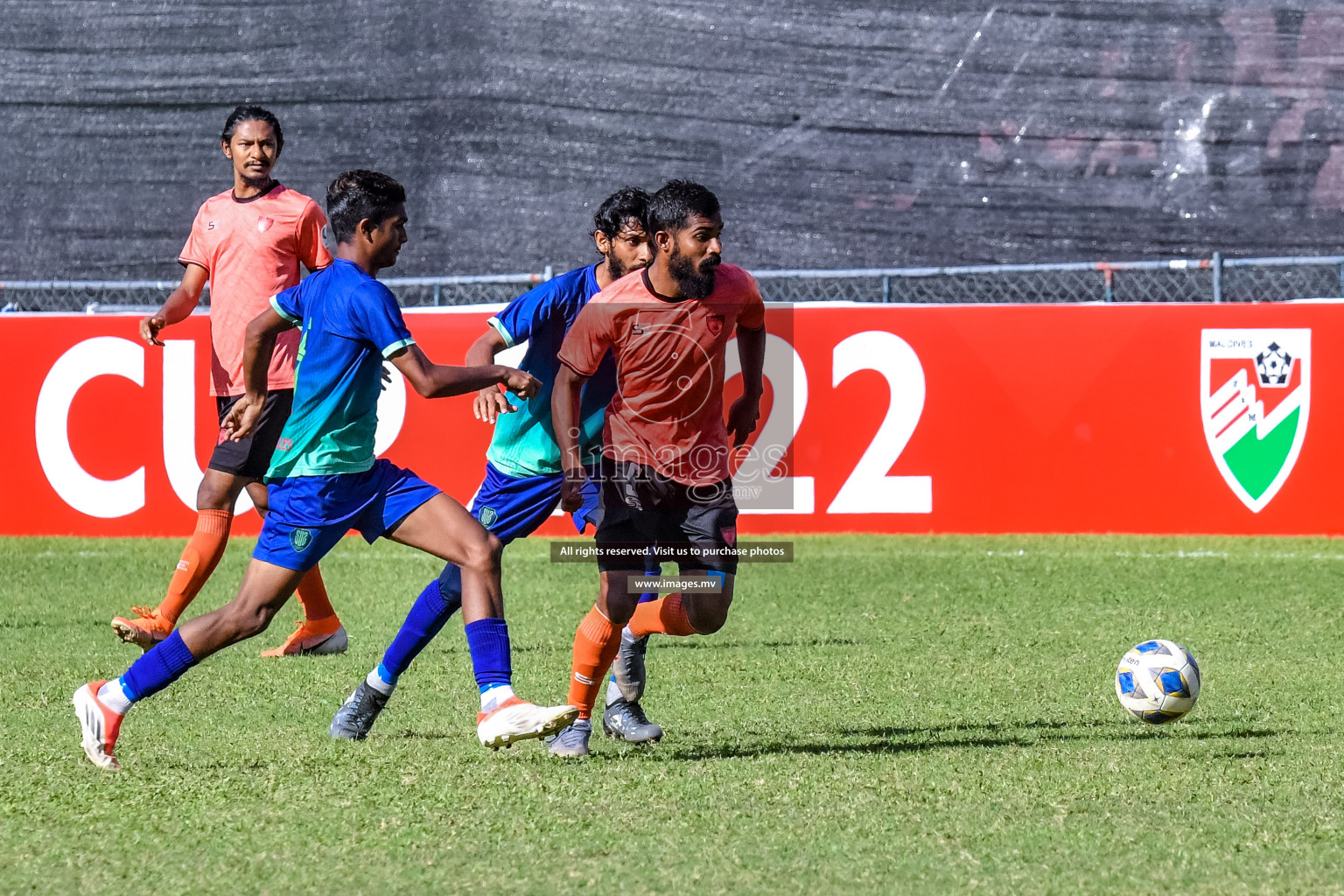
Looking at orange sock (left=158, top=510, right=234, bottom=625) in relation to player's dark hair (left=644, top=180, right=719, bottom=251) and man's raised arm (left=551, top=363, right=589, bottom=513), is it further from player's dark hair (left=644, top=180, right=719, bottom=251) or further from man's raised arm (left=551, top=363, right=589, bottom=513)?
player's dark hair (left=644, top=180, right=719, bottom=251)

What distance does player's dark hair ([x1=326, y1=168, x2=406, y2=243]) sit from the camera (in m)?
5.05

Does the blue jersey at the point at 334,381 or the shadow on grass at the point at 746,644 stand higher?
the blue jersey at the point at 334,381

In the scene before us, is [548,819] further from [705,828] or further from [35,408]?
[35,408]

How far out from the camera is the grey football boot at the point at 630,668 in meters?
5.64

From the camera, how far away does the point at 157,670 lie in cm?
492

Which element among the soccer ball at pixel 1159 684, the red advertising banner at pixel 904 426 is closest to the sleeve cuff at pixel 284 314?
the soccer ball at pixel 1159 684

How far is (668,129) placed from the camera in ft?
51.2

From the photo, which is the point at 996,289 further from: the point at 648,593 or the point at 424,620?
the point at 424,620

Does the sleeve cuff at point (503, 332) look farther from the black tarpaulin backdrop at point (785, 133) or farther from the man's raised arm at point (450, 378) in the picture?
the black tarpaulin backdrop at point (785, 133)

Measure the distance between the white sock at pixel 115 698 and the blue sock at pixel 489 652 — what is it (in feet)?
3.30

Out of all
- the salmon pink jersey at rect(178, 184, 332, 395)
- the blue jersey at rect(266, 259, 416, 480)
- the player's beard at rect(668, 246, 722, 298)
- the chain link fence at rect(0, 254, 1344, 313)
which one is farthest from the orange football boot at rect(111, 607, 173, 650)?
the chain link fence at rect(0, 254, 1344, 313)

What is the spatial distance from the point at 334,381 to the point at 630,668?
1436 millimetres

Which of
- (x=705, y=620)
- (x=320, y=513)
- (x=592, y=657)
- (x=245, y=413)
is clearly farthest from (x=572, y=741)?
(x=245, y=413)

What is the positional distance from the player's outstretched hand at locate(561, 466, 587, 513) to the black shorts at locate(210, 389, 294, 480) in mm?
2224
